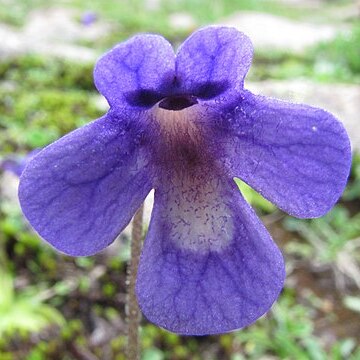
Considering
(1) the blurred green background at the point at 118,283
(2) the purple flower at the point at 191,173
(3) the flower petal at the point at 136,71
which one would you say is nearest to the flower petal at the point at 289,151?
(2) the purple flower at the point at 191,173

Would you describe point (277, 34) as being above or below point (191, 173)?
below

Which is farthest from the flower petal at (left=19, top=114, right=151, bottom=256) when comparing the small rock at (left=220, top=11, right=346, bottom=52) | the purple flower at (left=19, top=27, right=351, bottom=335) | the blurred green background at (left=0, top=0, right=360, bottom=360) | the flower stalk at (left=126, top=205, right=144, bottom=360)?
the small rock at (left=220, top=11, right=346, bottom=52)

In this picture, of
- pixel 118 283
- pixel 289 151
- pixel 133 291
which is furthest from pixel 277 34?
pixel 289 151

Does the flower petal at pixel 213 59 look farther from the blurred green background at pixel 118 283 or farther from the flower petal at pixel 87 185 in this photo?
the blurred green background at pixel 118 283

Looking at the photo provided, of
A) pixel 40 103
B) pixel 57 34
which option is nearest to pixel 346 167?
pixel 40 103

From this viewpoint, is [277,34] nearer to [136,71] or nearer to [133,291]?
[133,291]
